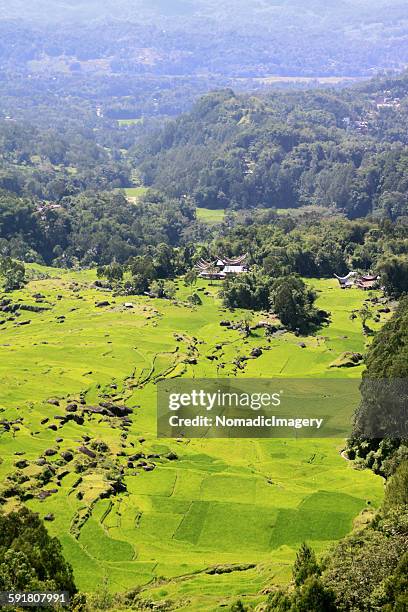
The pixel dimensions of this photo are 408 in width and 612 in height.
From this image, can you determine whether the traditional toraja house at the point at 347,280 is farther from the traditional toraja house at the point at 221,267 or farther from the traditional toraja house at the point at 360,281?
the traditional toraja house at the point at 221,267

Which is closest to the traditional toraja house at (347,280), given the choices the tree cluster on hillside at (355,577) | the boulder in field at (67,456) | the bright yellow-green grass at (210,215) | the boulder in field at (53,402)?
the boulder in field at (53,402)

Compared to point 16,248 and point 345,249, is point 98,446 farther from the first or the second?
point 16,248

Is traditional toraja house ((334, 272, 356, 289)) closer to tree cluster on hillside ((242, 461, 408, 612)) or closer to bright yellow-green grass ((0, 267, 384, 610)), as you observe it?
bright yellow-green grass ((0, 267, 384, 610))

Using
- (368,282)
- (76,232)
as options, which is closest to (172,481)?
(368,282)

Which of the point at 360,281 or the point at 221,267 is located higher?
the point at 360,281

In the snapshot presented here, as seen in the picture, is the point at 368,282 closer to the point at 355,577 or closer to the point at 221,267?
the point at 221,267

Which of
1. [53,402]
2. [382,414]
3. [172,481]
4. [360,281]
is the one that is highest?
[382,414]

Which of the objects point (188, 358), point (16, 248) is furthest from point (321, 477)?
point (16, 248)
